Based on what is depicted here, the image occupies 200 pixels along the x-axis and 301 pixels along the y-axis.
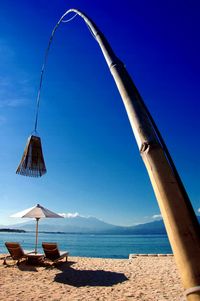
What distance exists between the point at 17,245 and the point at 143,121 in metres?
10.3

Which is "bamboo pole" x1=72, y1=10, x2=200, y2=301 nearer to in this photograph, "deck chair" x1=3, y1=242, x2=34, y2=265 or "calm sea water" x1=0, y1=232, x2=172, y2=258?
"deck chair" x1=3, y1=242, x2=34, y2=265

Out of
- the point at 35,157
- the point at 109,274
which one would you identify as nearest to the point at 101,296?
the point at 109,274

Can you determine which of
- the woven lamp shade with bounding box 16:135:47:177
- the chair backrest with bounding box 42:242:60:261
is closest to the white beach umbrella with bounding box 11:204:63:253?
the chair backrest with bounding box 42:242:60:261

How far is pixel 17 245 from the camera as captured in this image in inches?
384

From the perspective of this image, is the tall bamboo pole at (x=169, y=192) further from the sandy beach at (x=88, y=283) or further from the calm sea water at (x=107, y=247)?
the calm sea water at (x=107, y=247)

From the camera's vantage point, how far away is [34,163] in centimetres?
448

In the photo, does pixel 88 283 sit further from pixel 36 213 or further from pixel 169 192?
pixel 169 192

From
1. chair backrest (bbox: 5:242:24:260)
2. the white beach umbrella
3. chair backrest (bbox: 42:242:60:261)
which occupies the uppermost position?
the white beach umbrella

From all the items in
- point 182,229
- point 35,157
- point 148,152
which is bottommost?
point 182,229

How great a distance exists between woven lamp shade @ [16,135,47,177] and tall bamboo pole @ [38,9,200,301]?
A: 307 centimetres

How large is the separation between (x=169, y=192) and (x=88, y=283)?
7.48m

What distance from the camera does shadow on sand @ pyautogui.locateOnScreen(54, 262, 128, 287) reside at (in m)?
7.15

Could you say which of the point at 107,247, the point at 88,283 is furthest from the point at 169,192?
the point at 107,247

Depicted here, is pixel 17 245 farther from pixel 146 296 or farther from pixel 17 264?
pixel 146 296
